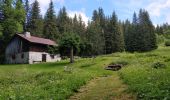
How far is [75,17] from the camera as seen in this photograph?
163000 millimetres

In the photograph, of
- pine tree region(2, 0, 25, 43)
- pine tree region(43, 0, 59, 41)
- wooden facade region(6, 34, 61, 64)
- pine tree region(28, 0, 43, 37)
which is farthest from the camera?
pine tree region(28, 0, 43, 37)

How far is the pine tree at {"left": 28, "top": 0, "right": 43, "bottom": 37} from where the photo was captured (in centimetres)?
10752

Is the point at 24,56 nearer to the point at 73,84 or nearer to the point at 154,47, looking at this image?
the point at 154,47

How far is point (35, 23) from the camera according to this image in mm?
110750

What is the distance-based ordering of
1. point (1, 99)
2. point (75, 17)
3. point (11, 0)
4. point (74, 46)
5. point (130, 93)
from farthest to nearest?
1. point (75, 17)
2. point (11, 0)
3. point (74, 46)
4. point (130, 93)
5. point (1, 99)

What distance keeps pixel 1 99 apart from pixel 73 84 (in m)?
6.88

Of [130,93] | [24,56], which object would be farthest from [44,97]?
[24,56]

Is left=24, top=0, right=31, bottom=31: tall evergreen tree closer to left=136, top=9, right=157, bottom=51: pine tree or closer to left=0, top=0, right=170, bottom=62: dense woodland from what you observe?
left=0, top=0, right=170, bottom=62: dense woodland

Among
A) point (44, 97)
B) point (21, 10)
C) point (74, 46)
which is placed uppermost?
point (21, 10)

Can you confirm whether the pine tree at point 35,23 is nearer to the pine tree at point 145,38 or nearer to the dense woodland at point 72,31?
the dense woodland at point 72,31

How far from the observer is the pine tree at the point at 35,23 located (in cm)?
10752

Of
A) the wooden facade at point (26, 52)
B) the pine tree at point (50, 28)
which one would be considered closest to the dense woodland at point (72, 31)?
the pine tree at point (50, 28)

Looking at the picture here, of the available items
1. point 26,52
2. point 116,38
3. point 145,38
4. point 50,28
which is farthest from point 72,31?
point 26,52

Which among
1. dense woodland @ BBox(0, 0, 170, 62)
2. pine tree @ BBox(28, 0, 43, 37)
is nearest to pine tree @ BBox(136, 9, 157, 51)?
dense woodland @ BBox(0, 0, 170, 62)
